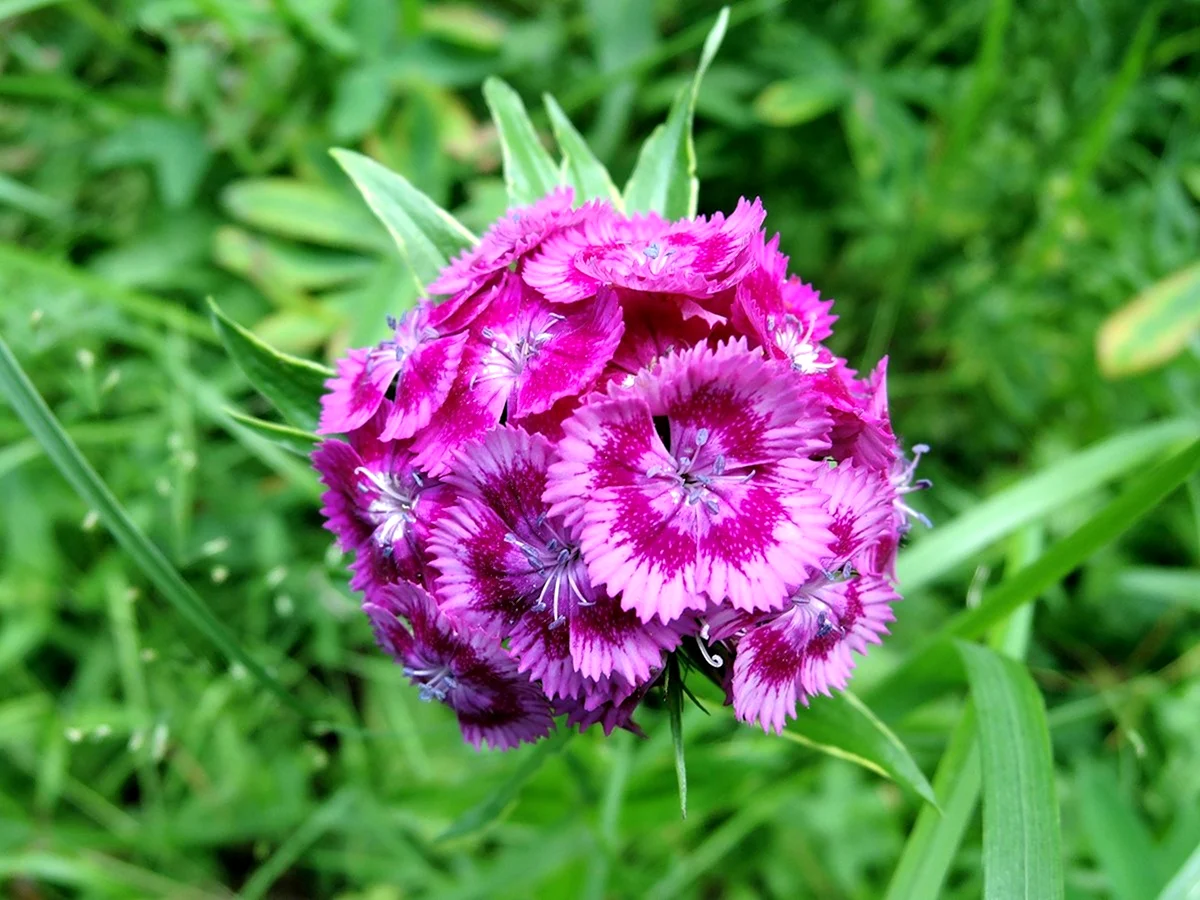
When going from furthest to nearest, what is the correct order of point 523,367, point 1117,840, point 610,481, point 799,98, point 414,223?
1. point 799,98
2. point 1117,840
3. point 414,223
4. point 523,367
5. point 610,481

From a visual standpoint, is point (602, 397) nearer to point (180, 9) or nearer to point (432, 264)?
point (432, 264)

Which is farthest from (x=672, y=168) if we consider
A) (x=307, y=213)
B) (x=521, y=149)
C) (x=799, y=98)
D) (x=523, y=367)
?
(x=307, y=213)

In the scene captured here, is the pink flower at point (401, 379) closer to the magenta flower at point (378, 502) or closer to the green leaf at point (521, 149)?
the magenta flower at point (378, 502)

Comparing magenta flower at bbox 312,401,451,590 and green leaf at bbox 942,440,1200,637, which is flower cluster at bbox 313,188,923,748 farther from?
green leaf at bbox 942,440,1200,637

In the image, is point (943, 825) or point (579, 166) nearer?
point (943, 825)

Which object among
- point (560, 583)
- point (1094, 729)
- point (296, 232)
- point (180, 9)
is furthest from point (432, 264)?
point (1094, 729)

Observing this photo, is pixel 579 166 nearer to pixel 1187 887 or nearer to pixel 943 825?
pixel 943 825
